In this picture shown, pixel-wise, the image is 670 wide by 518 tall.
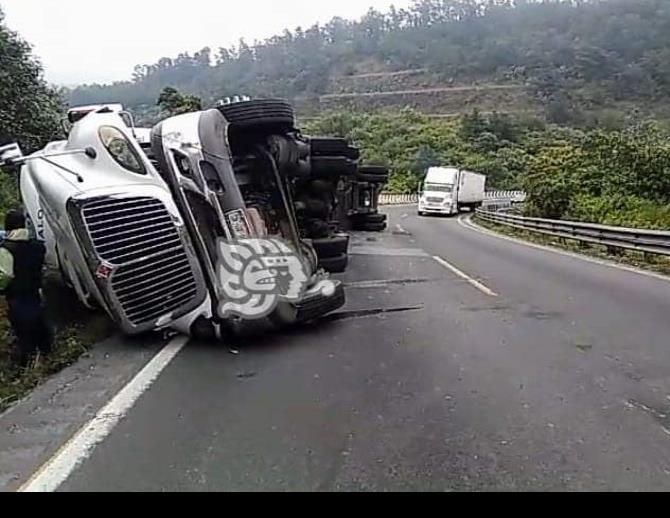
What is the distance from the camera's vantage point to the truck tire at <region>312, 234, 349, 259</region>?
1114cm

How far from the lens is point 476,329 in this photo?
8.13 meters

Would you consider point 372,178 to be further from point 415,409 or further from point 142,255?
point 415,409

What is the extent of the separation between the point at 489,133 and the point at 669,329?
262 feet

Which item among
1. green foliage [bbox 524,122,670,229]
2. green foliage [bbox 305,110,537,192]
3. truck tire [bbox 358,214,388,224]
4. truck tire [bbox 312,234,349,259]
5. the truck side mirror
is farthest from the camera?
green foliage [bbox 305,110,537,192]

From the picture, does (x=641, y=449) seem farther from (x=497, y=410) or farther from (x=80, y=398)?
(x=80, y=398)

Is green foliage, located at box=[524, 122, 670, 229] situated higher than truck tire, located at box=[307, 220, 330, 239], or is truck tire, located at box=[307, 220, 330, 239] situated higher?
truck tire, located at box=[307, 220, 330, 239]

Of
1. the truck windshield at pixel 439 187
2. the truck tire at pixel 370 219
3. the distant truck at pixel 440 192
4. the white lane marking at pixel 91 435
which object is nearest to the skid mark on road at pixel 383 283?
the white lane marking at pixel 91 435

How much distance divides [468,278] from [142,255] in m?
7.58

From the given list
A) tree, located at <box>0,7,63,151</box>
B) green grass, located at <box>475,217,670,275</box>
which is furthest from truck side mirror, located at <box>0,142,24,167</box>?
tree, located at <box>0,7,63,151</box>

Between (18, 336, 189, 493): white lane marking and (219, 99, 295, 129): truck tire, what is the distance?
9.31ft

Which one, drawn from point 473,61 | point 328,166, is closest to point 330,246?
point 328,166

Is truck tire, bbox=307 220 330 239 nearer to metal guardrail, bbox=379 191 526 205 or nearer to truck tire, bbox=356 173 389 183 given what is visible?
truck tire, bbox=356 173 389 183

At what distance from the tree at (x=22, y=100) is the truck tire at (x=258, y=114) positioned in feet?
37.5
